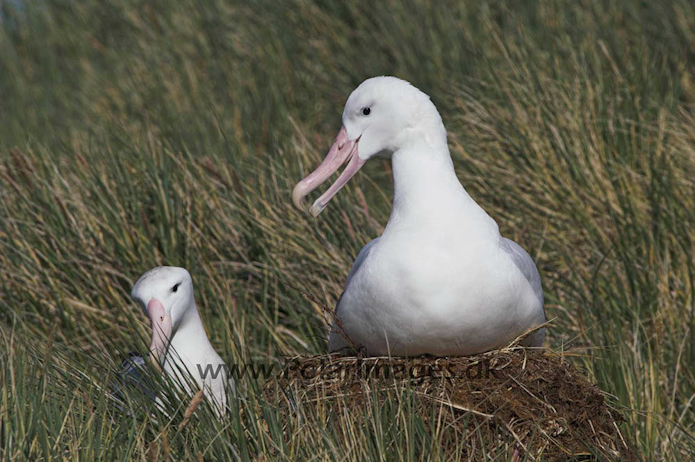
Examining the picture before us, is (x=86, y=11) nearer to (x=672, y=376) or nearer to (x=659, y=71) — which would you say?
(x=659, y=71)

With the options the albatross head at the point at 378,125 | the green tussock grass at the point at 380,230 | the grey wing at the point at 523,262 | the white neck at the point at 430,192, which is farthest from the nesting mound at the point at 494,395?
the albatross head at the point at 378,125

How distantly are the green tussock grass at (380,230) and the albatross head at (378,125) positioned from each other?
2.48 feet

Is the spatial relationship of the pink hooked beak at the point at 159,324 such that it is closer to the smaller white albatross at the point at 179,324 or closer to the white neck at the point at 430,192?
the smaller white albatross at the point at 179,324

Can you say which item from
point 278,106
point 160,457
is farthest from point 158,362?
point 278,106

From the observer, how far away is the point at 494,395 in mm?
3184

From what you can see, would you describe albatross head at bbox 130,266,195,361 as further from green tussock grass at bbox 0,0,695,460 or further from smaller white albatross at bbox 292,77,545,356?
smaller white albatross at bbox 292,77,545,356

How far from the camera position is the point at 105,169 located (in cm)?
548

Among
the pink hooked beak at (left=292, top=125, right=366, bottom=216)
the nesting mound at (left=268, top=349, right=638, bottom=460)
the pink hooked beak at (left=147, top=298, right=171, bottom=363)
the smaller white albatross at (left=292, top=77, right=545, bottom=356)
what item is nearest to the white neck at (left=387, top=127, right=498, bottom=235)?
the smaller white albatross at (left=292, top=77, right=545, bottom=356)

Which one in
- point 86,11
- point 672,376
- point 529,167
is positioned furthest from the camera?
point 86,11

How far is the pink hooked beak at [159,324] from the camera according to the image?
11.9 ft

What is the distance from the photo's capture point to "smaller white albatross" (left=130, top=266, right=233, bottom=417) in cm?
379

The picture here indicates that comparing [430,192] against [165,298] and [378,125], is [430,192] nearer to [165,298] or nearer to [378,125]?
[378,125]

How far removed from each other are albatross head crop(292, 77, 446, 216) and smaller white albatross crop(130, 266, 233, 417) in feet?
2.52

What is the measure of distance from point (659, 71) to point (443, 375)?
13.3ft
